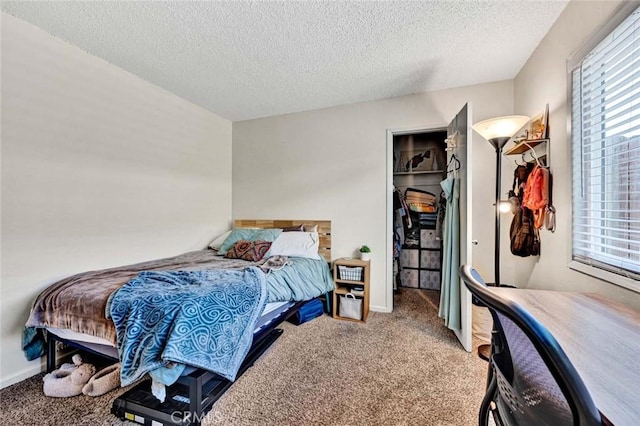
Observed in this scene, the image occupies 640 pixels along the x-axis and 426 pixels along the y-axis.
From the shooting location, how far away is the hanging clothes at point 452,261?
236cm

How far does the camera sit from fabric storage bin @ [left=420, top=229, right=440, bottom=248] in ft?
12.9

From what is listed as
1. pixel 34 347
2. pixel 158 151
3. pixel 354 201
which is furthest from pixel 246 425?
pixel 158 151

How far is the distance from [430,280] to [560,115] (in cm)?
268

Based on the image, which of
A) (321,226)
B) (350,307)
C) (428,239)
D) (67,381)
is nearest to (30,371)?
(67,381)

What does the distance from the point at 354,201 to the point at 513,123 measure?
170 cm

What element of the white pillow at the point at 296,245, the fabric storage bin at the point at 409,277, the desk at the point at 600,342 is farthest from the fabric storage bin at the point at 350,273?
the desk at the point at 600,342

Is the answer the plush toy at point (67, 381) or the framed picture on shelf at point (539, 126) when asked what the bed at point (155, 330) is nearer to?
the plush toy at point (67, 381)

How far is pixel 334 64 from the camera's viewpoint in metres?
2.43

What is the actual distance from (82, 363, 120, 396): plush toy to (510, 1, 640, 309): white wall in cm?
289


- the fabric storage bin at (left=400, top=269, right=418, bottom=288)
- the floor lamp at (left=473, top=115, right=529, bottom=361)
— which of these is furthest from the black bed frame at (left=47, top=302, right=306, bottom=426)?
the fabric storage bin at (left=400, top=269, right=418, bottom=288)

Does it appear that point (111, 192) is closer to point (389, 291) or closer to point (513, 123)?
point (389, 291)

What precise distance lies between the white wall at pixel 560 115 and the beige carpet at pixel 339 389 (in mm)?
871

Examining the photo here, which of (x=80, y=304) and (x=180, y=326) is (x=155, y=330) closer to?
(x=180, y=326)

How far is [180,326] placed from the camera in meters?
1.36
